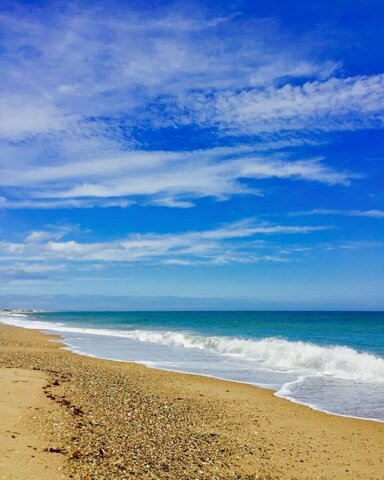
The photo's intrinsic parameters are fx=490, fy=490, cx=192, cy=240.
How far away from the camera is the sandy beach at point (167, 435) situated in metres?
7.80

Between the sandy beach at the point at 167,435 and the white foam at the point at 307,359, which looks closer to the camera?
the sandy beach at the point at 167,435

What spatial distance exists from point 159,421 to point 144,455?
2631 mm

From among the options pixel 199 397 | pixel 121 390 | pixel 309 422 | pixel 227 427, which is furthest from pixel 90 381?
pixel 309 422

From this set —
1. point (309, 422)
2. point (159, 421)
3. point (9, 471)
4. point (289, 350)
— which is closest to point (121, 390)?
point (159, 421)

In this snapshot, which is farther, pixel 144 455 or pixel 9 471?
pixel 144 455

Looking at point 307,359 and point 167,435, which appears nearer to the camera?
point 167,435

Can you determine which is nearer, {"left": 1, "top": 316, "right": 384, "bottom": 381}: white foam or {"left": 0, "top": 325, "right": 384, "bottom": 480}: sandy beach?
{"left": 0, "top": 325, "right": 384, "bottom": 480}: sandy beach

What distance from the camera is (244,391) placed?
53.2 feet

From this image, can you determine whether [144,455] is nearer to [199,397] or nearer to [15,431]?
[15,431]

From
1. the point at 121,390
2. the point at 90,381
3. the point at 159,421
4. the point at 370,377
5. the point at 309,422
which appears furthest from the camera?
the point at 370,377

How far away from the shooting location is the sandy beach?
780cm

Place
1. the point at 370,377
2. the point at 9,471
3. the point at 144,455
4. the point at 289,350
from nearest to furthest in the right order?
the point at 9,471
the point at 144,455
the point at 370,377
the point at 289,350

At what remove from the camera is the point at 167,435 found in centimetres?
979

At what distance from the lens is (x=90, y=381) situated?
15.8 metres
